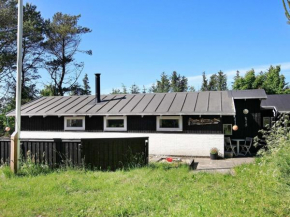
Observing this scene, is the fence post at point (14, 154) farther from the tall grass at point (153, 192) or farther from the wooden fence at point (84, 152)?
the wooden fence at point (84, 152)

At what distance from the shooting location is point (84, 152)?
7.50m

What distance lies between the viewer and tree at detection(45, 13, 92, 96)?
27109mm

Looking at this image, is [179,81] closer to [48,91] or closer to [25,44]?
[48,91]

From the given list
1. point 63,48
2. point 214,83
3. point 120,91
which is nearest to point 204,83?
point 214,83

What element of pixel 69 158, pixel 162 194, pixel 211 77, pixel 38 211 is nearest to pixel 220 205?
pixel 162 194

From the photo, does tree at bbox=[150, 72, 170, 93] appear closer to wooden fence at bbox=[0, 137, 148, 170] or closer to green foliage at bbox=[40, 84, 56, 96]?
green foliage at bbox=[40, 84, 56, 96]

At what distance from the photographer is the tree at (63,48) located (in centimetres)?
2711

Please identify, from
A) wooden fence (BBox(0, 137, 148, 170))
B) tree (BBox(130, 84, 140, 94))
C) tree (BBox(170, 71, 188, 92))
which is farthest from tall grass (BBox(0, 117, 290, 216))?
tree (BBox(170, 71, 188, 92))

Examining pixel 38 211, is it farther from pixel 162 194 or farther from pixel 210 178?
pixel 210 178

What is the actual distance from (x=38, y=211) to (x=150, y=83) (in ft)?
129

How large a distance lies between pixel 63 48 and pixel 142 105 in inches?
774

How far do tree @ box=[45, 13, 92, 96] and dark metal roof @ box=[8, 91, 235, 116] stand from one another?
1336cm

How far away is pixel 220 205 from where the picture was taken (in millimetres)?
4176

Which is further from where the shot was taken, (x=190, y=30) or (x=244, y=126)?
(x=190, y=30)
